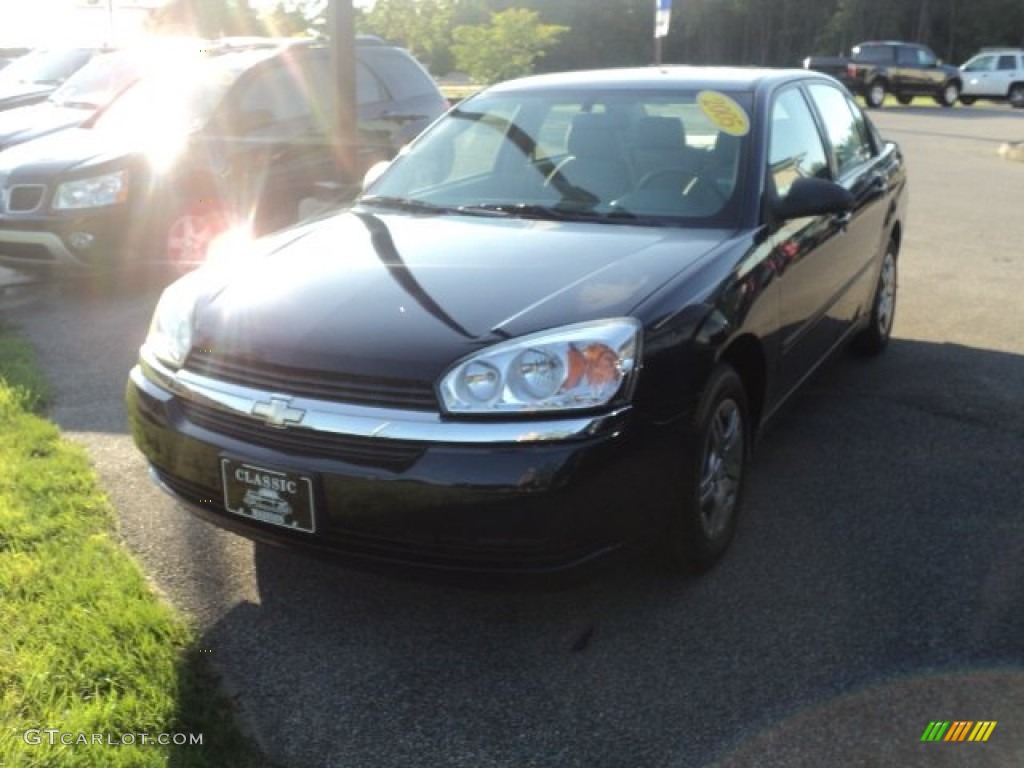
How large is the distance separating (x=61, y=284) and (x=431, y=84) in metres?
3.65

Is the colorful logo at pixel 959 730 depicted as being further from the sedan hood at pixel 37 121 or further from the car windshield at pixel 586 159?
the sedan hood at pixel 37 121

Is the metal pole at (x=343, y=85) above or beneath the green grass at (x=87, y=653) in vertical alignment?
above

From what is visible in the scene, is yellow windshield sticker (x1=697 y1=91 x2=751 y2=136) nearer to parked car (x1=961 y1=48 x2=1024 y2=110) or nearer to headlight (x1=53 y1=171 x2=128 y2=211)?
headlight (x1=53 y1=171 x2=128 y2=211)

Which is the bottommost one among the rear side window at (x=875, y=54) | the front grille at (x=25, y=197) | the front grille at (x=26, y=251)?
the rear side window at (x=875, y=54)

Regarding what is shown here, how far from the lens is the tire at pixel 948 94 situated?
3275cm

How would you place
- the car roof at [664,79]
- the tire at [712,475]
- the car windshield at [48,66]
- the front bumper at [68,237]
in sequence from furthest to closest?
the car windshield at [48,66]
the front bumper at [68,237]
the car roof at [664,79]
the tire at [712,475]

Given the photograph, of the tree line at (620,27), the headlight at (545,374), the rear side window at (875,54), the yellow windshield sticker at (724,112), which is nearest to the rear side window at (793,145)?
the yellow windshield sticker at (724,112)

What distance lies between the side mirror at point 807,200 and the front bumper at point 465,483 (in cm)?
126

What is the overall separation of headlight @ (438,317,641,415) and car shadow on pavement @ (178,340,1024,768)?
1.57 feet

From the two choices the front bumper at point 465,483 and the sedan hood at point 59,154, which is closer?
the front bumper at point 465,483

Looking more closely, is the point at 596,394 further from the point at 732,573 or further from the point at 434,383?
the point at 732,573

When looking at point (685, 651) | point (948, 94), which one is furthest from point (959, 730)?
point (948, 94)

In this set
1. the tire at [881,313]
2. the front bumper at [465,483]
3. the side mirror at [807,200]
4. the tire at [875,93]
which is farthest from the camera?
the tire at [875,93]

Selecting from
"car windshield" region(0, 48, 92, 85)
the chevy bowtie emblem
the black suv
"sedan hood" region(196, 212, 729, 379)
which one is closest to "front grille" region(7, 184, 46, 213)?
the black suv
